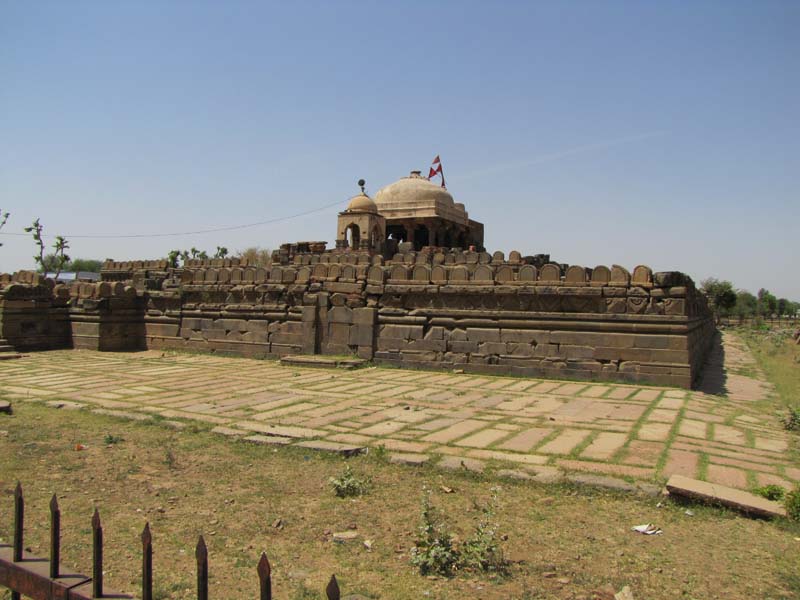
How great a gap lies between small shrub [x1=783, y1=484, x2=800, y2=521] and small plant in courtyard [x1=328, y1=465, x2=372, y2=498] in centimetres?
262

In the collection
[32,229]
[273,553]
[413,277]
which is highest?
[32,229]

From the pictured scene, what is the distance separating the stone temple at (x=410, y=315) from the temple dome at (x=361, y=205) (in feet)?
28.6

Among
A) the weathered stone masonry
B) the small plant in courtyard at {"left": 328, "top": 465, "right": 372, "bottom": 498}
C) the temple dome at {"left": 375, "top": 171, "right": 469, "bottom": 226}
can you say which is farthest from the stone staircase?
the temple dome at {"left": 375, "top": 171, "right": 469, "bottom": 226}

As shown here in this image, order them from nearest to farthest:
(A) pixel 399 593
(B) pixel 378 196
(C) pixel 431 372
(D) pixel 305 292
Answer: (A) pixel 399 593, (C) pixel 431 372, (D) pixel 305 292, (B) pixel 378 196

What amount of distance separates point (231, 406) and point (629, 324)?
20.5ft

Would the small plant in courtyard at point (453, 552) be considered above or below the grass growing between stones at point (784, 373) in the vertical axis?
below

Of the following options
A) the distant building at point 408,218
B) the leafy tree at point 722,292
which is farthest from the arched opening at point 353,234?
the leafy tree at point 722,292

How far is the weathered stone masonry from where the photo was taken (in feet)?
31.7

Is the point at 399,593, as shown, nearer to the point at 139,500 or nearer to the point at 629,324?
the point at 139,500

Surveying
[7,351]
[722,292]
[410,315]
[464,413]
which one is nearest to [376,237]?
[410,315]

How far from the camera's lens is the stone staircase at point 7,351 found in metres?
12.0

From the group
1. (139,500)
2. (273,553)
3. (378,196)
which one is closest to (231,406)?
(139,500)

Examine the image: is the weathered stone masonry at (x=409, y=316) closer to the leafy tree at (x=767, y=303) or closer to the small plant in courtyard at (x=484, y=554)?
the small plant in courtyard at (x=484, y=554)

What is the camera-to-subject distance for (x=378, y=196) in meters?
30.3
